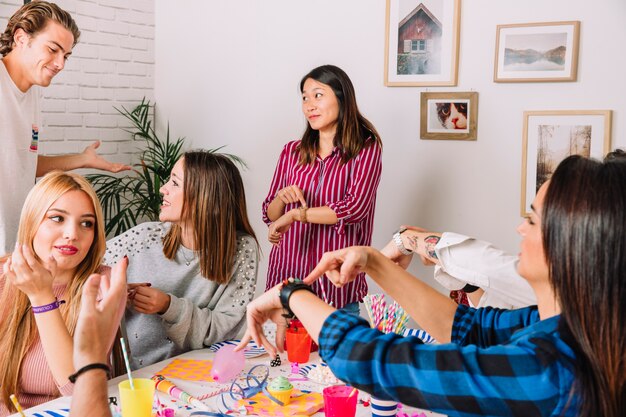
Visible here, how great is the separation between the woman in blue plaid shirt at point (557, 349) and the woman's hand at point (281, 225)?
6.18 feet

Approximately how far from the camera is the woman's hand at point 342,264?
1.57 metres

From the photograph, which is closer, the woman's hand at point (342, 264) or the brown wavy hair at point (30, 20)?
the woman's hand at point (342, 264)

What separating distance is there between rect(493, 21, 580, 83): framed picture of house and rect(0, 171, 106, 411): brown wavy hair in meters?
2.27

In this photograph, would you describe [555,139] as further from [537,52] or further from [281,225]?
[281,225]

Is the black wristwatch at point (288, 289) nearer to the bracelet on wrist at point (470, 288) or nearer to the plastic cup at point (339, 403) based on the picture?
the plastic cup at point (339, 403)

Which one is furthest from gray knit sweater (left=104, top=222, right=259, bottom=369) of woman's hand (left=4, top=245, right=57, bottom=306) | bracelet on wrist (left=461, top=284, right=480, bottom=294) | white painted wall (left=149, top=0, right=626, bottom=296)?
white painted wall (left=149, top=0, right=626, bottom=296)

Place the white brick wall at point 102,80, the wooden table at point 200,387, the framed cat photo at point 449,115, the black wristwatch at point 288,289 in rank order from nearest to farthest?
the black wristwatch at point 288,289 → the wooden table at point 200,387 → the framed cat photo at point 449,115 → the white brick wall at point 102,80

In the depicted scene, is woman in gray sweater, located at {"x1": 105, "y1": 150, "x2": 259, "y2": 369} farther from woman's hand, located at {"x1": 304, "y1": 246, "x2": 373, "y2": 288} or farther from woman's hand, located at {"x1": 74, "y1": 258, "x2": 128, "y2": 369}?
woman's hand, located at {"x1": 74, "y1": 258, "x2": 128, "y2": 369}

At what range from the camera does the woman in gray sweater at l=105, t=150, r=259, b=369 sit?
2387 millimetres

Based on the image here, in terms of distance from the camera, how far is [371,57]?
156 inches

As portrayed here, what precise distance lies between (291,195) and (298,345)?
4.06ft

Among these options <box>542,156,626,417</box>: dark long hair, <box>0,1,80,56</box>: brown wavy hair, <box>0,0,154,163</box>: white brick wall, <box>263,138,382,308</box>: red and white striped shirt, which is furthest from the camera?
<box>0,0,154,163</box>: white brick wall

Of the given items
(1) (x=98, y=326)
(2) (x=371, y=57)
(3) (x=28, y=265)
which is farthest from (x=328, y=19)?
(1) (x=98, y=326)

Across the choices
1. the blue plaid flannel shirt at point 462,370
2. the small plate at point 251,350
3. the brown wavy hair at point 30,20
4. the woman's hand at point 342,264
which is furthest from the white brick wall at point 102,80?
the blue plaid flannel shirt at point 462,370
